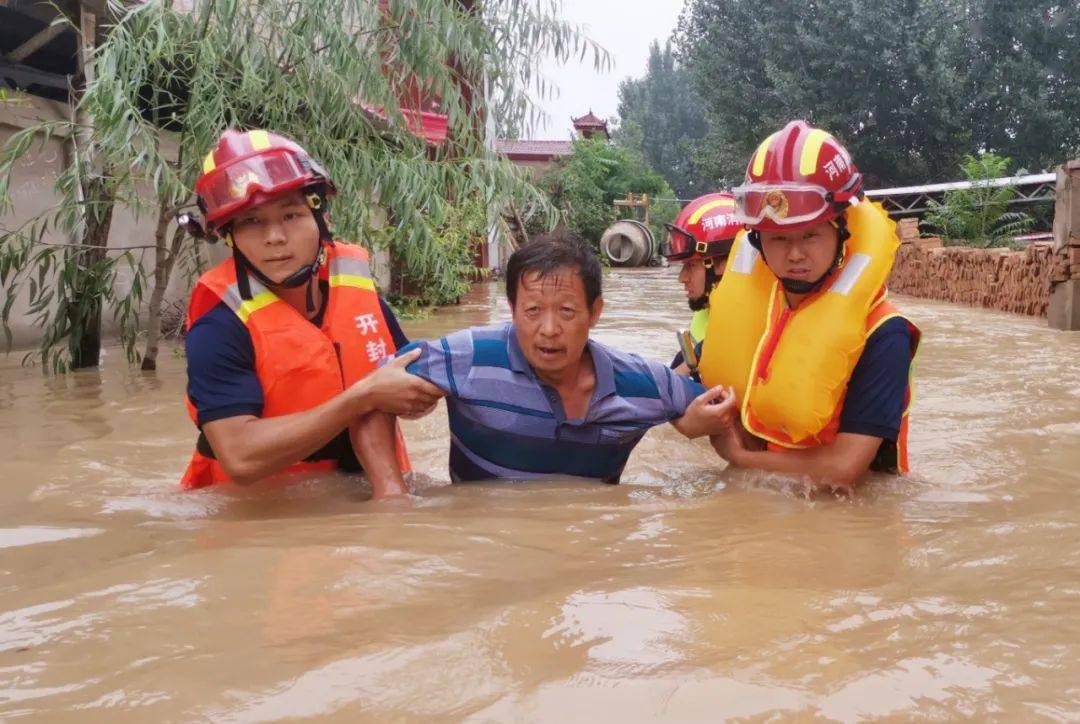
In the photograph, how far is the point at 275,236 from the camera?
3.52 meters

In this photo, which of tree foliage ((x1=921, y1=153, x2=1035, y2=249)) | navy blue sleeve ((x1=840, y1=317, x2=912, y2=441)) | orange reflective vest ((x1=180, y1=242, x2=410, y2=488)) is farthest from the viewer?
tree foliage ((x1=921, y1=153, x2=1035, y2=249))

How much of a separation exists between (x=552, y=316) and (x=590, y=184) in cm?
2622

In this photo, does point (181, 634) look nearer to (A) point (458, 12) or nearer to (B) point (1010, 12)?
(A) point (458, 12)

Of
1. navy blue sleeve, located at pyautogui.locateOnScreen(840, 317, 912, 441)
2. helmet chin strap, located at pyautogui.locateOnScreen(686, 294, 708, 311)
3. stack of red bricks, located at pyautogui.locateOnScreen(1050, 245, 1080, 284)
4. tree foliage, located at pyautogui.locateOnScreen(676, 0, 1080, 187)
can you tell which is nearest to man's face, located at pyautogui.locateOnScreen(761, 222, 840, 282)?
navy blue sleeve, located at pyautogui.locateOnScreen(840, 317, 912, 441)

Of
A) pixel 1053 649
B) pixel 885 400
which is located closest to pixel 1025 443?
pixel 885 400

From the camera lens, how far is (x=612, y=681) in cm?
200

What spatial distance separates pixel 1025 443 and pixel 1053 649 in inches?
136

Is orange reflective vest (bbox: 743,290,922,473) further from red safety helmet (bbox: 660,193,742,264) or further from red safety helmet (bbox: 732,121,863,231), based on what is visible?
red safety helmet (bbox: 660,193,742,264)

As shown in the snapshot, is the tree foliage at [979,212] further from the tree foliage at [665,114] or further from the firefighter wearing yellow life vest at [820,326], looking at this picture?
the tree foliage at [665,114]

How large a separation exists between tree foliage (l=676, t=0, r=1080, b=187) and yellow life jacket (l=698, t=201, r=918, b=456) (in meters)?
30.5

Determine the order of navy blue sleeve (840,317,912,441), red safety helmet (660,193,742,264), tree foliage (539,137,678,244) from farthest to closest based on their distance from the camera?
tree foliage (539,137,678,244) < red safety helmet (660,193,742,264) < navy blue sleeve (840,317,912,441)

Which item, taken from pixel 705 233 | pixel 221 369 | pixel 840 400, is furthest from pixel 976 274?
pixel 221 369

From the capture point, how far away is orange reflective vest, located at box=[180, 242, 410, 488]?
11.7 feet

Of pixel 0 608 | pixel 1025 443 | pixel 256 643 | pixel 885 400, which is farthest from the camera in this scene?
pixel 1025 443
